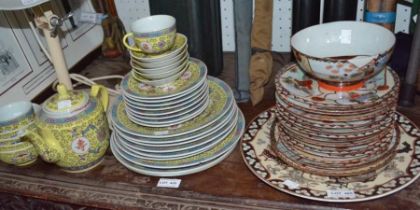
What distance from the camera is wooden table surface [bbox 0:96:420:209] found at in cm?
69

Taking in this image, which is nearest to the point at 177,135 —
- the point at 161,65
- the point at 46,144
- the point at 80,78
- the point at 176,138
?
the point at 176,138

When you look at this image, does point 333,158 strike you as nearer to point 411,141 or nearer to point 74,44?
point 411,141

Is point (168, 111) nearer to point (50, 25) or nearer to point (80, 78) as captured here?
point (50, 25)

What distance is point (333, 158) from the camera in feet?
2.31

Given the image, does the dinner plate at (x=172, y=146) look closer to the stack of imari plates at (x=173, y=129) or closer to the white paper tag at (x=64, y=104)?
the stack of imari plates at (x=173, y=129)

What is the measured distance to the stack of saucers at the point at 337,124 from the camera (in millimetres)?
655

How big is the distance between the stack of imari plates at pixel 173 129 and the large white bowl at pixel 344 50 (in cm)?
21

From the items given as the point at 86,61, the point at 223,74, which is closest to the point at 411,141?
the point at 223,74

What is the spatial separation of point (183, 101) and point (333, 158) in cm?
29

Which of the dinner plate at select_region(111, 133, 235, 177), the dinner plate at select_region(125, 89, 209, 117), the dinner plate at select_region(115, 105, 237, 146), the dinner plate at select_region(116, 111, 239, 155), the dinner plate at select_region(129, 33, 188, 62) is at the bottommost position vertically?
the dinner plate at select_region(111, 133, 235, 177)

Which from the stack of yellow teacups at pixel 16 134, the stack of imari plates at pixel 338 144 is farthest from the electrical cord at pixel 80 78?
the stack of imari plates at pixel 338 144

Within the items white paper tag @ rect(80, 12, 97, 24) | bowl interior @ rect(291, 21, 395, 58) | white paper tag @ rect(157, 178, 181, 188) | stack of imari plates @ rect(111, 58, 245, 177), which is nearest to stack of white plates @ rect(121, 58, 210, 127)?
stack of imari plates @ rect(111, 58, 245, 177)

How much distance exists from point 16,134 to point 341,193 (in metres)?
0.63

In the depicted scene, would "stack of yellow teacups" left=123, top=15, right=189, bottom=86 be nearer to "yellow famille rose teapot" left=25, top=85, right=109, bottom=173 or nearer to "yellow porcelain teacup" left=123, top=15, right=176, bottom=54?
"yellow porcelain teacup" left=123, top=15, right=176, bottom=54
